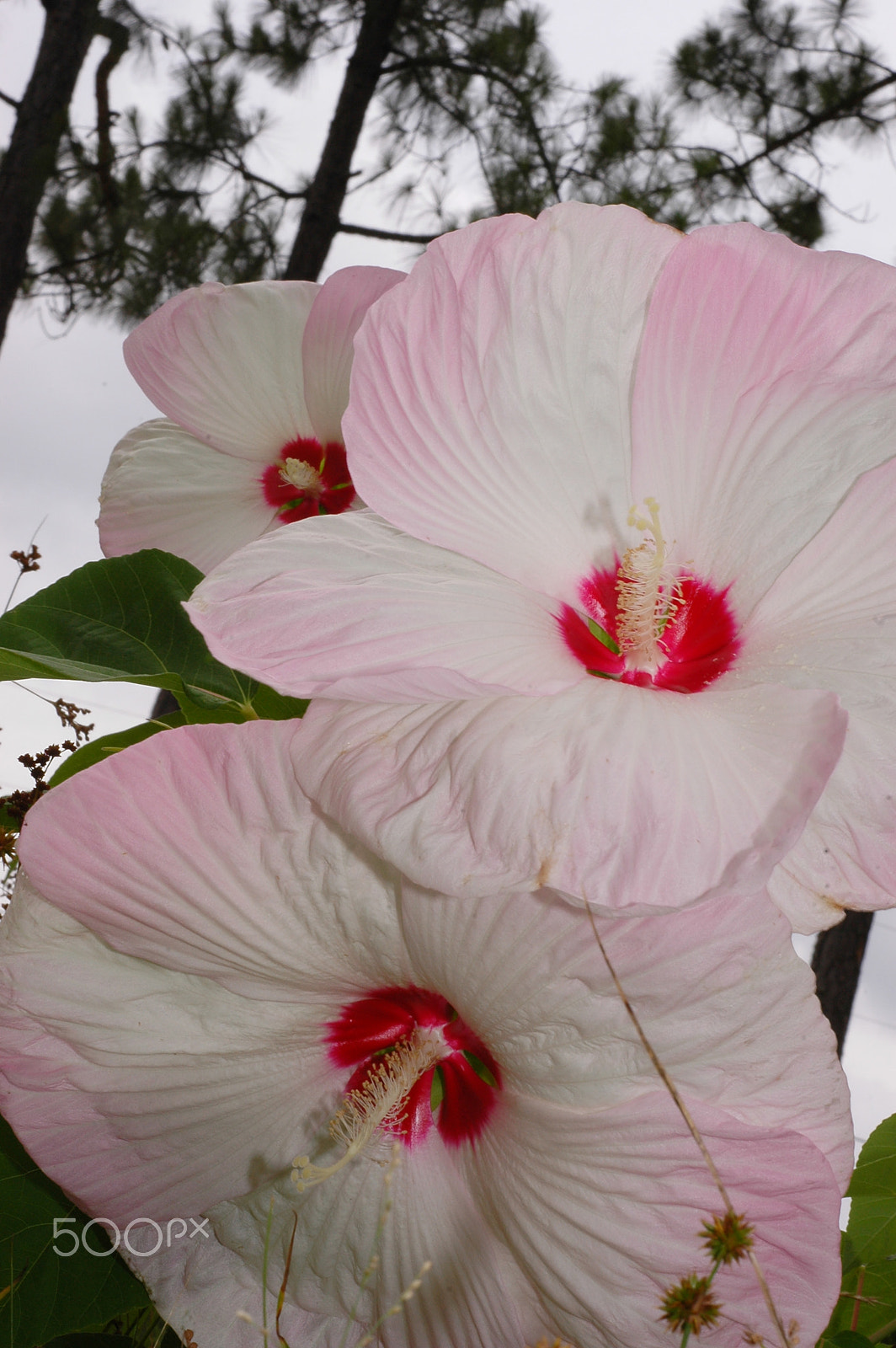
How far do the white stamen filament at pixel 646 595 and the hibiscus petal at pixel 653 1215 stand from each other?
0.16m

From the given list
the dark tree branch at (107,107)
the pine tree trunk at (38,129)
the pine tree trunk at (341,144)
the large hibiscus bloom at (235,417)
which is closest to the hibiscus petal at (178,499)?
the large hibiscus bloom at (235,417)

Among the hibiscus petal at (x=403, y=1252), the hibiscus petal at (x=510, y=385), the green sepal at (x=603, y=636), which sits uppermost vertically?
the hibiscus petal at (x=510, y=385)

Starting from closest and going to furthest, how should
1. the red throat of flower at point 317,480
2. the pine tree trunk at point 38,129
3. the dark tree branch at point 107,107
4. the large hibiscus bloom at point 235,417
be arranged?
the large hibiscus bloom at point 235,417, the red throat of flower at point 317,480, the pine tree trunk at point 38,129, the dark tree branch at point 107,107

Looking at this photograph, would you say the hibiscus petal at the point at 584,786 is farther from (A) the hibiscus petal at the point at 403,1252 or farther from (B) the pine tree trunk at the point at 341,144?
(B) the pine tree trunk at the point at 341,144

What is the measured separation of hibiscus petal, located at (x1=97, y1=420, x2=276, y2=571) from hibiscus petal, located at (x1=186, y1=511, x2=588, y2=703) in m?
0.35

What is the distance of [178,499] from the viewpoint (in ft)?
2.39

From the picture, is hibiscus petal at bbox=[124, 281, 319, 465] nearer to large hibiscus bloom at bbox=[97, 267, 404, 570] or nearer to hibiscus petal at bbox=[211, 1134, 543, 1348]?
large hibiscus bloom at bbox=[97, 267, 404, 570]

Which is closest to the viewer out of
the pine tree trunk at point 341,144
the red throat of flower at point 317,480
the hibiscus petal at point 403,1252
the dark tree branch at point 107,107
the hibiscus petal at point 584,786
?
the hibiscus petal at point 584,786

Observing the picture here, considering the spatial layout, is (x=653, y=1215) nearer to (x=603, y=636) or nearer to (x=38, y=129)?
(x=603, y=636)

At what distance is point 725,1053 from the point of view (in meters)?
0.33

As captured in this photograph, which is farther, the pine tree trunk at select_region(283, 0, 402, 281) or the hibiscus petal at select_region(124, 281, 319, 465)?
the pine tree trunk at select_region(283, 0, 402, 281)

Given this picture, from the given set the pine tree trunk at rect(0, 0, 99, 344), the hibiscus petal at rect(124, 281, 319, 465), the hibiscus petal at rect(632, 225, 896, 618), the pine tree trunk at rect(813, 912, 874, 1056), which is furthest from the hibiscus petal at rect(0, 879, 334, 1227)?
the pine tree trunk at rect(0, 0, 99, 344)

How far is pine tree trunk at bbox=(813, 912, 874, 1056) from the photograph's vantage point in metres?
3.11

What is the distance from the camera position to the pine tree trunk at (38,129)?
356 cm
